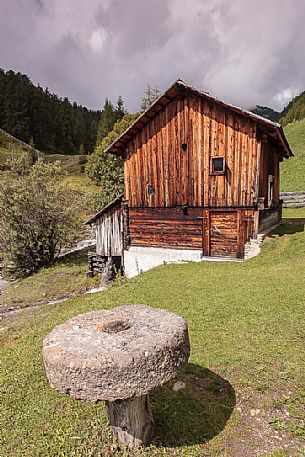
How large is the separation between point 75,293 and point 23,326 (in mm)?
6708

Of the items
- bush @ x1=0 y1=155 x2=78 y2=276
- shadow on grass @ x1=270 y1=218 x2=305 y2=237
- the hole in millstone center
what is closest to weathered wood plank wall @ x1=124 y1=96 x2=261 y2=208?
shadow on grass @ x1=270 y1=218 x2=305 y2=237

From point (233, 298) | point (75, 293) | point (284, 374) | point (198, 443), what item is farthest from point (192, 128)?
point (198, 443)

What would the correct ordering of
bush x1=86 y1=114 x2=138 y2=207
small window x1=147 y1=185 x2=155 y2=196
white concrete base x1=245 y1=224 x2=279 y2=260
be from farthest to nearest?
bush x1=86 y1=114 x2=138 y2=207 → small window x1=147 y1=185 x2=155 y2=196 → white concrete base x1=245 y1=224 x2=279 y2=260

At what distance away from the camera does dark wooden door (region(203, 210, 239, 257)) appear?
1644cm

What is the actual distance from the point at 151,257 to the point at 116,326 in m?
14.1

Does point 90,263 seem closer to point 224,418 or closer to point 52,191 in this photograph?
point 52,191

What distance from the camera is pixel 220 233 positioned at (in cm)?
1681

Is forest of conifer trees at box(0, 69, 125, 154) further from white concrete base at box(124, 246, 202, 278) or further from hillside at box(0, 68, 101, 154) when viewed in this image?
white concrete base at box(124, 246, 202, 278)

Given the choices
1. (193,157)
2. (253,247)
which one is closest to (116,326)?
(253,247)

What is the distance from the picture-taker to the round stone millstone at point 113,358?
3963 mm

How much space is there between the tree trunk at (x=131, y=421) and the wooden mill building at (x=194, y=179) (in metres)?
12.5

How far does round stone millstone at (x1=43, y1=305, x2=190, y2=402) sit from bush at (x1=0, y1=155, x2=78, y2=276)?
70.7 feet

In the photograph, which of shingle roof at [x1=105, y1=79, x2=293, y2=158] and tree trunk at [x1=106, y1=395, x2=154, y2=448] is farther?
shingle roof at [x1=105, y1=79, x2=293, y2=158]

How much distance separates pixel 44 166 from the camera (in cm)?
2581
